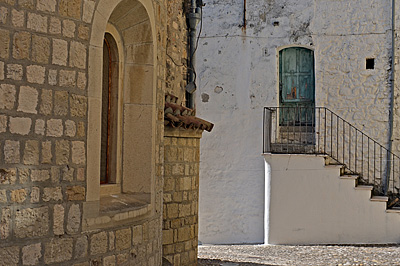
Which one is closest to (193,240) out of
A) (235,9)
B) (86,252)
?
(86,252)

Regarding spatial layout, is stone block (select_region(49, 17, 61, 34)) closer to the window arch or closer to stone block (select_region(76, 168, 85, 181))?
stone block (select_region(76, 168, 85, 181))

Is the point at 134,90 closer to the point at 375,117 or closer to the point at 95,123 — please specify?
the point at 95,123

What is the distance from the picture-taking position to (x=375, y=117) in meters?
12.6

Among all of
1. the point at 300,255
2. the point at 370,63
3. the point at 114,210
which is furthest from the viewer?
the point at 370,63

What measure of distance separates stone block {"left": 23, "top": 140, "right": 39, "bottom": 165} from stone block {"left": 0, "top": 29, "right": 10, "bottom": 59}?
699 mm

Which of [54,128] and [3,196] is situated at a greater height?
[54,128]

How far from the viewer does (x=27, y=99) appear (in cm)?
461

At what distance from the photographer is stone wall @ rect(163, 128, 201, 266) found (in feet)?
26.5

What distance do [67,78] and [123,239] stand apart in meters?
1.72

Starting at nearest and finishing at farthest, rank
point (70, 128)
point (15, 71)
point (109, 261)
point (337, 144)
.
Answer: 1. point (15, 71)
2. point (70, 128)
3. point (109, 261)
4. point (337, 144)

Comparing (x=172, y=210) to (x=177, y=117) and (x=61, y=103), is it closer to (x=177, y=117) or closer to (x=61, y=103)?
(x=177, y=117)

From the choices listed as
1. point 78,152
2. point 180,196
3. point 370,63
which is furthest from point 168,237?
point 370,63

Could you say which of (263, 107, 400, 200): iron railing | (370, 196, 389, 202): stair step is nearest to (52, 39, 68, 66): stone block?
(263, 107, 400, 200): iron railing

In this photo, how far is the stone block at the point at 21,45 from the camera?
14.8ft
